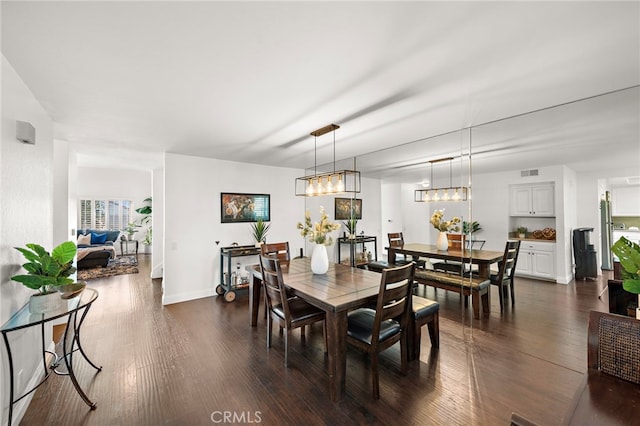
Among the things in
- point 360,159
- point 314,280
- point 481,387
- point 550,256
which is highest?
point 360,159

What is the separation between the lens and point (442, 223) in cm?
313

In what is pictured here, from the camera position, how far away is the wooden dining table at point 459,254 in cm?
287

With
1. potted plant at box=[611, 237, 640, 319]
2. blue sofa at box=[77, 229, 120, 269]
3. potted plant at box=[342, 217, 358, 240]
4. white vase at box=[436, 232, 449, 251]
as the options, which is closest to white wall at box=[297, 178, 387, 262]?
potted plant at box=[342, 217, 358, 240]

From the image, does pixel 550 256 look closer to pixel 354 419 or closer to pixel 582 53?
pixel 582 53

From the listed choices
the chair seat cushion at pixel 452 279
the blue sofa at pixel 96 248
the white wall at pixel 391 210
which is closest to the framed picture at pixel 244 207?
the white wall at pixel 391 210

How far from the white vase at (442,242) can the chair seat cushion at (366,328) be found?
1262 mm

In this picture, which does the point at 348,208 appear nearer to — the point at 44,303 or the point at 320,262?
the point at 320,262

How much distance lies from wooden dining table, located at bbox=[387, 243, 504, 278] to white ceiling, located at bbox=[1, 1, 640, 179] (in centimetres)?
96

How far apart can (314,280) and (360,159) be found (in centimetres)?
247

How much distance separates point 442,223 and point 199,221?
3.97m

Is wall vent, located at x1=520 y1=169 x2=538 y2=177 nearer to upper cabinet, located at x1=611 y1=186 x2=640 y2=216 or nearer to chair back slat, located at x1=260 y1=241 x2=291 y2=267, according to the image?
upper cabinet, located at x1=611 y1=186 x2=640 y2=216

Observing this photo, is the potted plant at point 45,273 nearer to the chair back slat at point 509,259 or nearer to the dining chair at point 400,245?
the dining chair at point 400,245

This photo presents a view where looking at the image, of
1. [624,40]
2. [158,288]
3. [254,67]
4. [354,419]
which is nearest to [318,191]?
[254,67]

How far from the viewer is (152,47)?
1.61m
